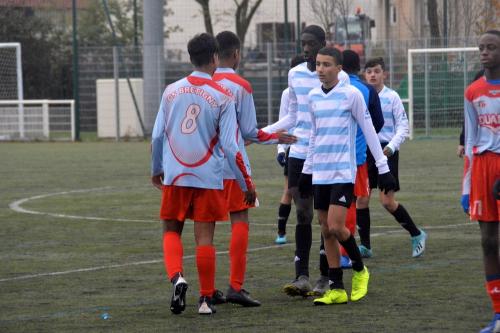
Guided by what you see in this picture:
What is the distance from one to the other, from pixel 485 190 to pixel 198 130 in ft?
7.02

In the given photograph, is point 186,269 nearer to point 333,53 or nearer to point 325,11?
point 333,53

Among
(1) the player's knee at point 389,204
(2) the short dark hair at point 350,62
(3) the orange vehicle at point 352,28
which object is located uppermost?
(3) the orange vehicle at point 352,28

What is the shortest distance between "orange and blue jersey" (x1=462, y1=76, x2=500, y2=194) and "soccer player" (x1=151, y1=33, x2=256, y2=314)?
67.6 inches

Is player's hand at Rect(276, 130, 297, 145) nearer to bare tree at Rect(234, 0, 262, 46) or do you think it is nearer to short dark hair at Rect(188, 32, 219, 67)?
short dark hair at Rect(188, 32, 219, 67)

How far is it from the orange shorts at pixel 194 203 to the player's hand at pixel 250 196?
0.19 metres

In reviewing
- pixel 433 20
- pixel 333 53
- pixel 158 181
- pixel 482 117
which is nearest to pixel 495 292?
pixel 482 117

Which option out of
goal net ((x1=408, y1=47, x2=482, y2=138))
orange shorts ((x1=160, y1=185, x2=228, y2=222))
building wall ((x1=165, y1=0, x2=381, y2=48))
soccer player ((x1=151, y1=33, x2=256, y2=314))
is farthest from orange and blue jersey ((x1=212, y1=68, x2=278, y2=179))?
building wall ((x1=165, y1=0, x2=381, y2=48))

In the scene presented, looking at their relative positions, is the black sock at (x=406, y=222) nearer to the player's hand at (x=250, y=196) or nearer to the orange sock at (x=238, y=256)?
the orange sock at (x=238, y=256)

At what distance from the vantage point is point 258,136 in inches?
352

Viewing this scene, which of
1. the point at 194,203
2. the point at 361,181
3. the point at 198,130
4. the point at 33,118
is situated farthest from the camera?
the point at 33,118

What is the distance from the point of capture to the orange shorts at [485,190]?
25.0 feet

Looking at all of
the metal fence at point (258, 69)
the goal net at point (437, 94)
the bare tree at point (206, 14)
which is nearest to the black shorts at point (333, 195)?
the goal net at point (437, 94)

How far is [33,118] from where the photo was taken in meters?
35.2

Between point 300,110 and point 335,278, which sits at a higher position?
point 300,110
